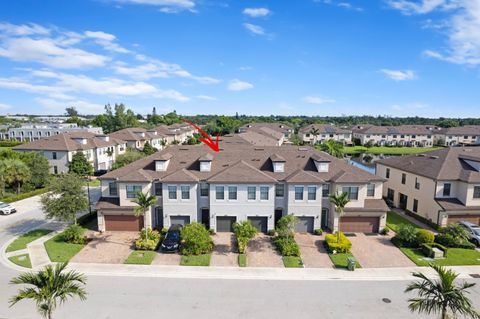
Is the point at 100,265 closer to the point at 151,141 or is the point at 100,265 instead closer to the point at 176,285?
the point at 176,285

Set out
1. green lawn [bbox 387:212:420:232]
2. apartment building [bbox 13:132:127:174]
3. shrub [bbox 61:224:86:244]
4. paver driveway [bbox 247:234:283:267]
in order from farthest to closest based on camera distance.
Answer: apartment building [bbox 13:132:127:174], green lawn [bbox 387:212:420:232], shrub [bbox 61:224:86:244], paver driveway [bbox 247:234:283:267]

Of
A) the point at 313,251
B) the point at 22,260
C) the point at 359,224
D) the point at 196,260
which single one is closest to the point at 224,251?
the point at 196,260

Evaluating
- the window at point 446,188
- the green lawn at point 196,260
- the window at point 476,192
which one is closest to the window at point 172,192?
the green lawn at point 196,260

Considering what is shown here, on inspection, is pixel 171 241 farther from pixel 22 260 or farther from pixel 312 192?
pixel 312 192

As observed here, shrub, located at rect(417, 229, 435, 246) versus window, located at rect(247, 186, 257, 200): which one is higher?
window, located at rect(247, 186, 257, 200)

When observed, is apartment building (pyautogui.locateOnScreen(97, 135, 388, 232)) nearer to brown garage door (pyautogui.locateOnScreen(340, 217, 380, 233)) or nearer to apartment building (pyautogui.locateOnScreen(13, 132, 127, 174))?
brown garage door (pyautogui.locateOnScreen(340, 217, 380, 233))

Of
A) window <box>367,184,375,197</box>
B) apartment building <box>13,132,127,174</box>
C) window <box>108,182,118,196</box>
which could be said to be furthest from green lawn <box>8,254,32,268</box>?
apartment building <box>13,132,127,174</box>
